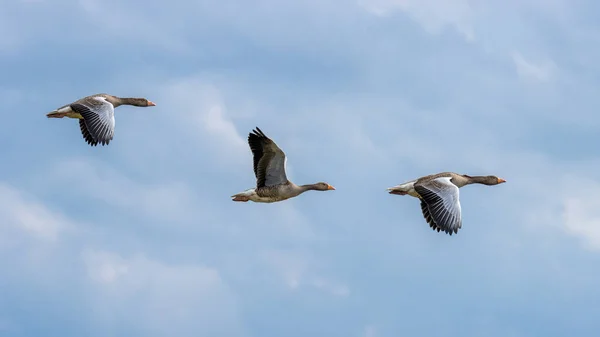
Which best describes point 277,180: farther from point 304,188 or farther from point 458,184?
point 458,184

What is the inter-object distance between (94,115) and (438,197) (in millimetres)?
11291

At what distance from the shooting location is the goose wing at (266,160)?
29.9 m

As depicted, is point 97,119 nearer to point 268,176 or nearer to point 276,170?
point 268,176

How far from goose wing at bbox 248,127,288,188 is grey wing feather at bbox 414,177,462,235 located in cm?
394

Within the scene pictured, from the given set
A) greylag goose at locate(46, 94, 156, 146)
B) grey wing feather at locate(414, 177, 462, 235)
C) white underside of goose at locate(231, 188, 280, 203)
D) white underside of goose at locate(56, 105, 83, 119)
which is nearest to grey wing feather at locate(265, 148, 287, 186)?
white underside of goose at locate(231, 188, 280, 203)

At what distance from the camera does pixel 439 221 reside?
29.8 m

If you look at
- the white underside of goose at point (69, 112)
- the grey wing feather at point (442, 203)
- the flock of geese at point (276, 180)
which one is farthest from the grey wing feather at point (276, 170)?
the white underside of goose at point (69, 112)

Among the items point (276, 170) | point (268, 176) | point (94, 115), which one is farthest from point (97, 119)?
point (276, 170)

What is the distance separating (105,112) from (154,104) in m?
5.47

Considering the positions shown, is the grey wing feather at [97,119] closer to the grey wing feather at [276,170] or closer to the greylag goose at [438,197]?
the grey wing feather at [276,170]

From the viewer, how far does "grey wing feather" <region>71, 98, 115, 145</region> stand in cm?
3366

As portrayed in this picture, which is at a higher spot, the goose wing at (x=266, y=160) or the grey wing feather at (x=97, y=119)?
the grey wing feather at (x=97, y=119)

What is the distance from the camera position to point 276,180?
31.3 metres

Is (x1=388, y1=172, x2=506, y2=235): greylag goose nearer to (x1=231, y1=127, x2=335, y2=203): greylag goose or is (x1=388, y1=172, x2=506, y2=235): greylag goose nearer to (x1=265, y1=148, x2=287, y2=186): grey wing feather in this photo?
(x1=231, y1=127, x2=335, y2=203): greylag goose
